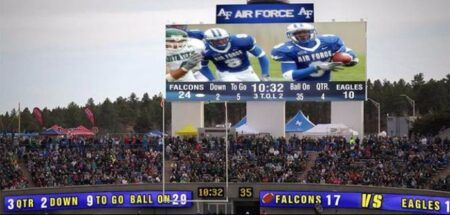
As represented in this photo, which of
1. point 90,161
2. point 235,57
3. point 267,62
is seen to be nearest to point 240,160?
point 267,62

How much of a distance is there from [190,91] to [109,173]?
22.1 feet

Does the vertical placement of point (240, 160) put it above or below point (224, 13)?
below

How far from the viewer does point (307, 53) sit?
52312mm

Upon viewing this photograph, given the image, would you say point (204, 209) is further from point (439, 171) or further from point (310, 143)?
point (439, 171)

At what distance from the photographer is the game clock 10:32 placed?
47375mm

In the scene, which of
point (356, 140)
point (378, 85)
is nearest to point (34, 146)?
point (356, 140)

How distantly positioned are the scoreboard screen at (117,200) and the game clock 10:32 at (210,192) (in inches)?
21.4

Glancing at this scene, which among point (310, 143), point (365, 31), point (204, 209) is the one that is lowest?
point (204, 209)

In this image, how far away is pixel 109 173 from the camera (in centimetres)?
5031

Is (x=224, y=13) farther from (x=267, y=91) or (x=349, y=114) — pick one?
(x=349, y=114)

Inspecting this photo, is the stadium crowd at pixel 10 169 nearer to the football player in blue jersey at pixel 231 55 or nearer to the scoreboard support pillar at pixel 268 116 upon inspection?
the football player in blue jersey at pixel 231 55

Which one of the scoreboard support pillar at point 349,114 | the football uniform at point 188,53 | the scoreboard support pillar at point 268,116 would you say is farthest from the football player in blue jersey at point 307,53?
the football uniform at point 188,53

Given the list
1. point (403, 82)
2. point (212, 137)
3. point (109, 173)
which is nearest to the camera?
point (109, 173)

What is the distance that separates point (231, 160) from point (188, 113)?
16.5ft
